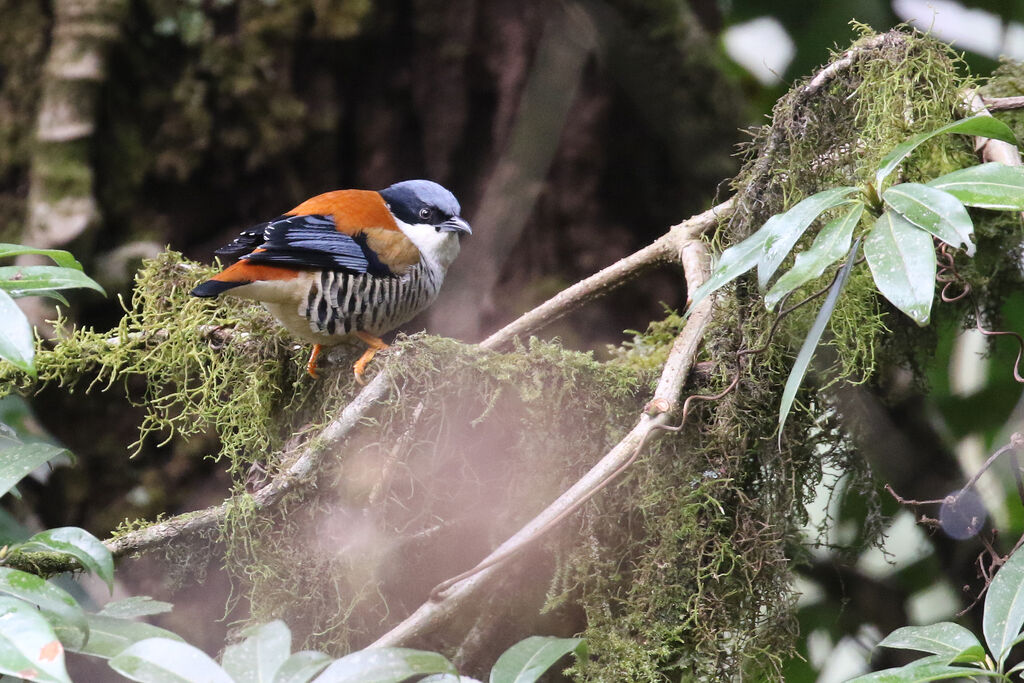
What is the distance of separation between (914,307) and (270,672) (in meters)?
0.99

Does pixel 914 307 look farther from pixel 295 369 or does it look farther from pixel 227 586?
pixel 227 586

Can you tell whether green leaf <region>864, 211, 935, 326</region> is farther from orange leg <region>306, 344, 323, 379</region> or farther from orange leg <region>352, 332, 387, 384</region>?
orange leg <region>306, 344, 323, 379</region>

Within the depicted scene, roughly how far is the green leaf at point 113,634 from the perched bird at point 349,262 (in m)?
1.05

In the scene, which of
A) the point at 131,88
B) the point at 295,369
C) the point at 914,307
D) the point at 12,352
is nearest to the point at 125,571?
the point at 295,369

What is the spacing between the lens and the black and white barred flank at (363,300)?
2.54 metres

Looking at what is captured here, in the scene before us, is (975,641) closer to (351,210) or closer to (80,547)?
(80,547)

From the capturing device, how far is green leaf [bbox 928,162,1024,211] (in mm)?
1442

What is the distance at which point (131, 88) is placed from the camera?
368 centimetres

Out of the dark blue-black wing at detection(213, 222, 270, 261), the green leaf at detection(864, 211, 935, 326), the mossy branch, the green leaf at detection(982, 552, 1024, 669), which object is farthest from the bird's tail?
the green leaf at detection(982, 552, 1024, 669)

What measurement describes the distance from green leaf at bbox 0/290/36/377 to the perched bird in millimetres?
1004

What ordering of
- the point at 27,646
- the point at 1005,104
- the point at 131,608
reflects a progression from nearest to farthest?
the point at 27,646
the point at 131,608
the point at 1005,104

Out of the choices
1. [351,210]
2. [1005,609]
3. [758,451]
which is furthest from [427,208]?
[1005,609]

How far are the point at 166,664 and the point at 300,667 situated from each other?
0.17 meters

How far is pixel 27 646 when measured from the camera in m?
1.12
